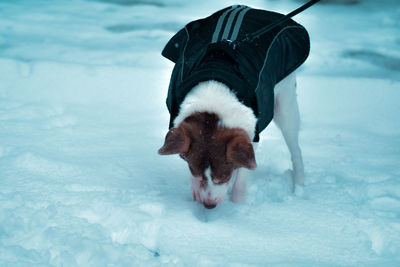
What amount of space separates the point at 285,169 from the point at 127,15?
6934 millimetres

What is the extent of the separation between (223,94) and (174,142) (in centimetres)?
50

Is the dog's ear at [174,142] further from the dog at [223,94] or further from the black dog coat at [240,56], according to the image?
the black dog coat at [240,56]

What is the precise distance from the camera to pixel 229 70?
2670 mm

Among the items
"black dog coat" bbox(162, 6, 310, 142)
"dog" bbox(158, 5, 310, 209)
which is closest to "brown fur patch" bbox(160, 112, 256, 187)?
"dog" bbox(158, 5, 310, 209)

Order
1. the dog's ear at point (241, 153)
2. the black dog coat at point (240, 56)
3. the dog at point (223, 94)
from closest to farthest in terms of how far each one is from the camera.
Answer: the dog's ear at point (241, 153) → the dog at point (223, 94) → the black dog coat at point (240, 56)

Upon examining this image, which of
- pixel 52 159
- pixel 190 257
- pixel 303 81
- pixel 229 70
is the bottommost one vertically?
pixel 303 81

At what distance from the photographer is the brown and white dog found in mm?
2457

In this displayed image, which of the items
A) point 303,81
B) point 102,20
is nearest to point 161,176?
point 303,81

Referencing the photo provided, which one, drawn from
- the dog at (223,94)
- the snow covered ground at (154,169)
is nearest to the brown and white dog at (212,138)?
the dog at (223,94)

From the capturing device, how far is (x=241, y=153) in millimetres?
2410

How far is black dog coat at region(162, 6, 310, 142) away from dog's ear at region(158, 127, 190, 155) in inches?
13.0

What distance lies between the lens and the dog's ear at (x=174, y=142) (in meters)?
2.44

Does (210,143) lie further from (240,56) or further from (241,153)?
(240,56)

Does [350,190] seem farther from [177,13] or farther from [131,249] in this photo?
[177,13]
